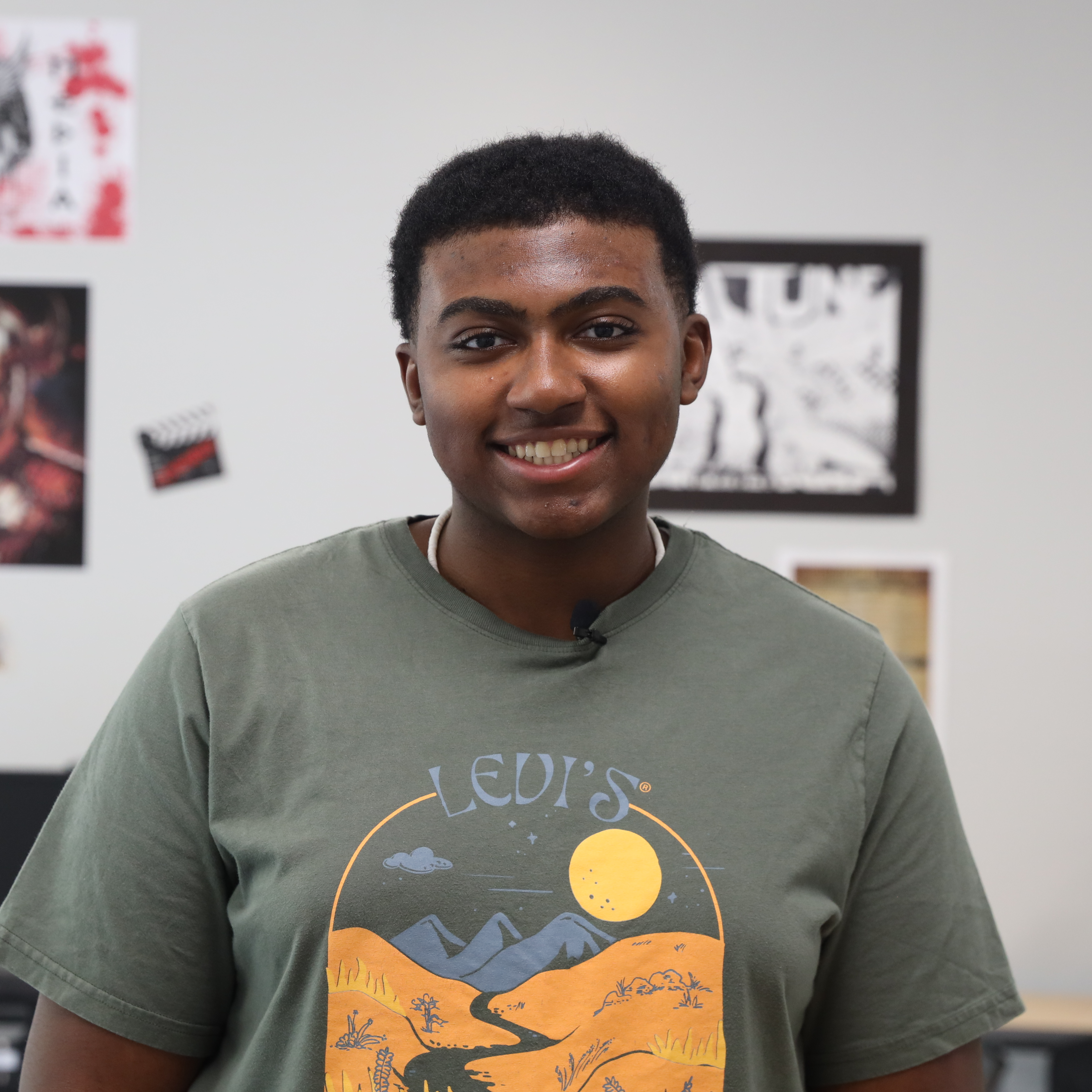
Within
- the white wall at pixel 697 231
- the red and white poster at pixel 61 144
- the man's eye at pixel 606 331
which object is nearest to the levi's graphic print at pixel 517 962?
the man's eye at pixel 606 331

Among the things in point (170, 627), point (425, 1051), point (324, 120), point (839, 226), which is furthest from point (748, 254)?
point (425, 1051)

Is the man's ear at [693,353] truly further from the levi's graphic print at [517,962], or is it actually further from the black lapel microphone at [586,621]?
the levi's graphic print at [517,962]

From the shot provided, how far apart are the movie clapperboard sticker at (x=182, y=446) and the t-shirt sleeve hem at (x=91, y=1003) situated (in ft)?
4.40

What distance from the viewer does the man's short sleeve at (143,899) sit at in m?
0.83

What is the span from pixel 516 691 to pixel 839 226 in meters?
1.50

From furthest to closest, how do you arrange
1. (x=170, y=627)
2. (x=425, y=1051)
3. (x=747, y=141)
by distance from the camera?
(x=747, y=141), (x=170, y=627), (x=425, y=1051)

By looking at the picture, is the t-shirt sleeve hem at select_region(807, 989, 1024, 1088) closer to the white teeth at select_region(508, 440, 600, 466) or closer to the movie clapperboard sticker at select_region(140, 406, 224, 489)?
the white teeth at select_region(508, 440, 600, 466)

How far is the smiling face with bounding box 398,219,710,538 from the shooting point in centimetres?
82

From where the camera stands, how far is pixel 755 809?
0.84 metres

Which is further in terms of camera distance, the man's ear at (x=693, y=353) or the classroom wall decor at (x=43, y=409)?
the classroom wall decor at (x=43, y=409)

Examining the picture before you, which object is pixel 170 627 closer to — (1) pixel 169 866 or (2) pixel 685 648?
(1) pixel 169 866

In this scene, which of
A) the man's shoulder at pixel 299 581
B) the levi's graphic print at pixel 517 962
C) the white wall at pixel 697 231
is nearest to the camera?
the levi's graphic print at pixel 517 962

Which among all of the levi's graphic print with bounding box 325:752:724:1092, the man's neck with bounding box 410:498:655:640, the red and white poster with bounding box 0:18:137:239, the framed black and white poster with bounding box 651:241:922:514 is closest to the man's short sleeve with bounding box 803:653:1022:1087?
the levi's graphic print with bounding box 325:752:724:1092

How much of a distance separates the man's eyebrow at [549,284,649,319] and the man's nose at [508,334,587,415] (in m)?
0.02
